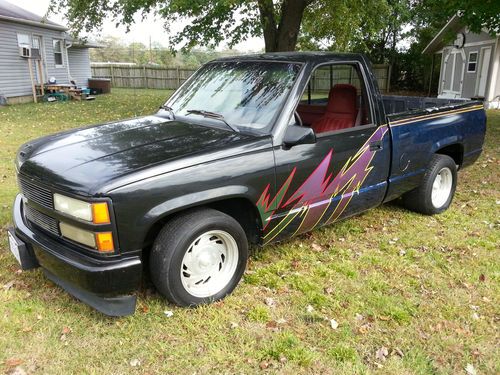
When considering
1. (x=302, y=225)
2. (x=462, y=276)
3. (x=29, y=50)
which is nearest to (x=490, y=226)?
(x=462, y=276)

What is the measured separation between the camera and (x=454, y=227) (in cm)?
502

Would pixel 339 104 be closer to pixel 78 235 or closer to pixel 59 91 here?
pixel 78 235

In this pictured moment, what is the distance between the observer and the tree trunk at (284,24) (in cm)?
1259

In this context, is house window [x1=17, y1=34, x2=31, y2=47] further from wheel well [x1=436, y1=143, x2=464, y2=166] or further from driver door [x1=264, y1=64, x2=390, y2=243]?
wheel well [x1=436, y1=143, x2=464, y2=166]

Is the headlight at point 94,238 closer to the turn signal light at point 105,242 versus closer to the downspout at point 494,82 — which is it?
the turn signal light at point 105,242

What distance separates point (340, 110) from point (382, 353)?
259 cm

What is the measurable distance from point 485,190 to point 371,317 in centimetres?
407

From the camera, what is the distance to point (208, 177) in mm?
3084

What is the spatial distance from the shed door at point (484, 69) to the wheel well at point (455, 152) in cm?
1514

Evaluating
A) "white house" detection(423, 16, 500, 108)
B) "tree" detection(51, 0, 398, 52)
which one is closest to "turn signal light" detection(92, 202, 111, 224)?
"tree" detection(51, 0, 398, 52)

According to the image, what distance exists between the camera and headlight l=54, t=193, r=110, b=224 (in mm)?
2707

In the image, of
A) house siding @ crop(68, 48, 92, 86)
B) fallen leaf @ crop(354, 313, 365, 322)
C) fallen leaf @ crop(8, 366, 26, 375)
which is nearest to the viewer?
fallen leaf @ crop(8, 366, 26, 375)

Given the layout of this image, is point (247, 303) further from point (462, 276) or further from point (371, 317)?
point (462, 276)

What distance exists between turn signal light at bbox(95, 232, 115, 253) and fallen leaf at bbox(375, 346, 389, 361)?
1.83m
